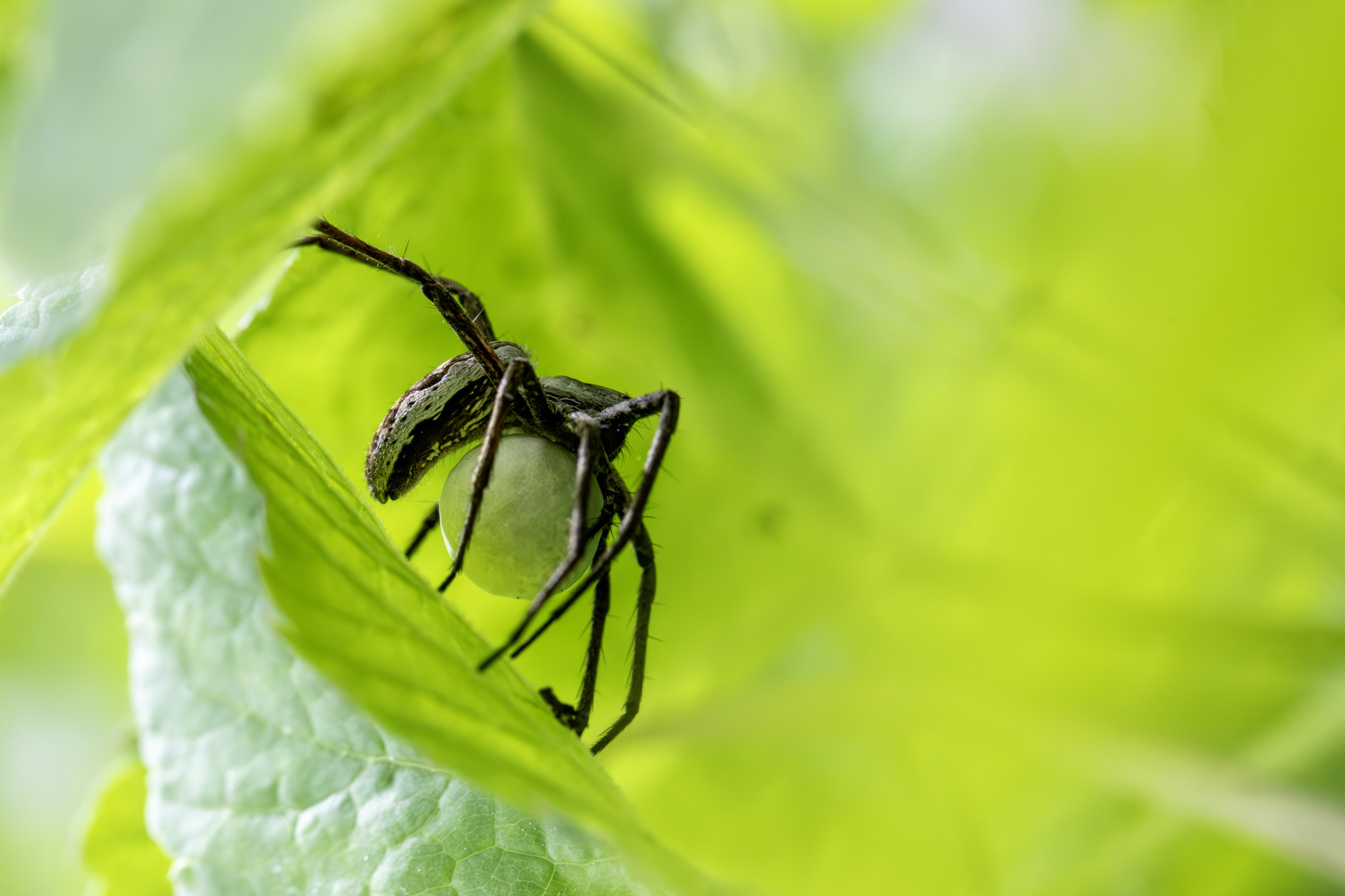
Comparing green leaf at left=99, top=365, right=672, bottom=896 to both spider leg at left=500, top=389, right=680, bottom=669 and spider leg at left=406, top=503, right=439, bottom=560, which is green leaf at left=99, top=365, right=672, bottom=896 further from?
spider leg at left=406, top=503, right=439, bottom=560

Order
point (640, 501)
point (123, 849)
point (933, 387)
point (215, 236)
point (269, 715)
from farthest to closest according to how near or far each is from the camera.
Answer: point (933, 387)
point (640, 501)
point (123, 849)
point (269, 715)
point (215, 236)

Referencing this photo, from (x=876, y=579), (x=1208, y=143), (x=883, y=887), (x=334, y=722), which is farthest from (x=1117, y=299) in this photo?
(x=334, y=722)

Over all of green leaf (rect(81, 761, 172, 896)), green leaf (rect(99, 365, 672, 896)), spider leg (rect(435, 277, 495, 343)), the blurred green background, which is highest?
→ the blurred green background

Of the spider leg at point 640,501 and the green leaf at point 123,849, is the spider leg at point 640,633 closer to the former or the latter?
the spider leg at point 640,501

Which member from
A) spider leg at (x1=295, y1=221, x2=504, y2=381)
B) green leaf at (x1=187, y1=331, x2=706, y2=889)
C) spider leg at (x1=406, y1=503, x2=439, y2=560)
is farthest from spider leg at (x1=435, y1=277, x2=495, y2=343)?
green leaf at (x1=187, y1=331, x2=706, y2=889)

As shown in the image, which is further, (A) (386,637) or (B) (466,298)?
(B) (466,298)

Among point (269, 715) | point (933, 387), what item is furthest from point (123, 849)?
point (933, 387)

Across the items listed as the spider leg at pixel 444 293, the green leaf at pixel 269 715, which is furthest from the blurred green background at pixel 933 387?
the green leaf at pixel 269 715

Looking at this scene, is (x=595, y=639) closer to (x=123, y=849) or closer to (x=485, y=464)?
(x=485, y=464)
